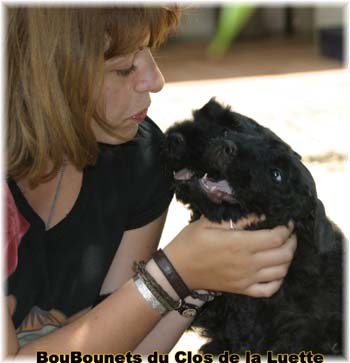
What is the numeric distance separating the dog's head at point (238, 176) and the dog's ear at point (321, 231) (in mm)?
22

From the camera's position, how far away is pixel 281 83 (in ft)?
30.8

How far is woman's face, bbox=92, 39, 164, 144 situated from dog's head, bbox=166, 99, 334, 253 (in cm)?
15

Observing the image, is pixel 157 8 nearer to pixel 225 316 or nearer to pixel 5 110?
pixel 5 110

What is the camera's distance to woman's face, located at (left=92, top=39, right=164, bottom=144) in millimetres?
2221

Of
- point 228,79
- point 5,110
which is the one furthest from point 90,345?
point 228,79

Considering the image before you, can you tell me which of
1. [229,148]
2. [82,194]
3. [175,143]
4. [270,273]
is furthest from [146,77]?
[270,273]

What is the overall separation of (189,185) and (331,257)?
1.94ft

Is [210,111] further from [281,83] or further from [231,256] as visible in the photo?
[281,83]

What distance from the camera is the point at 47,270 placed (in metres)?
2.43

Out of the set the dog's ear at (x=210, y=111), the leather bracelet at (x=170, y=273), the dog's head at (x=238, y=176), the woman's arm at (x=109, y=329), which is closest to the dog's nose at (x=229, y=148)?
the dog's head at (x=238, y=176)

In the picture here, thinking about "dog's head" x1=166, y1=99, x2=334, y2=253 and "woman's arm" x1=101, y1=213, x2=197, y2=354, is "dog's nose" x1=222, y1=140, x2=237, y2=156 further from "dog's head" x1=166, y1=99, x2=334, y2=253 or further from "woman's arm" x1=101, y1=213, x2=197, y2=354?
"woman's arm" x1=101, y1=213, x2=197, y2=354

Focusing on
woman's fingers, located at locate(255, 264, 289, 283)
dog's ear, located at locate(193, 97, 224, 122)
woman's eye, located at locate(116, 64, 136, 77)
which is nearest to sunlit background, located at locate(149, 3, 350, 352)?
dog's ear, located at locate(193, 97, 224, 122)

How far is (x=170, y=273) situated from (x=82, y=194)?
512 mm

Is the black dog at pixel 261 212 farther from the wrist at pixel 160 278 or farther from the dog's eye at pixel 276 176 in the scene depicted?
the wrist at pixel 160 278
